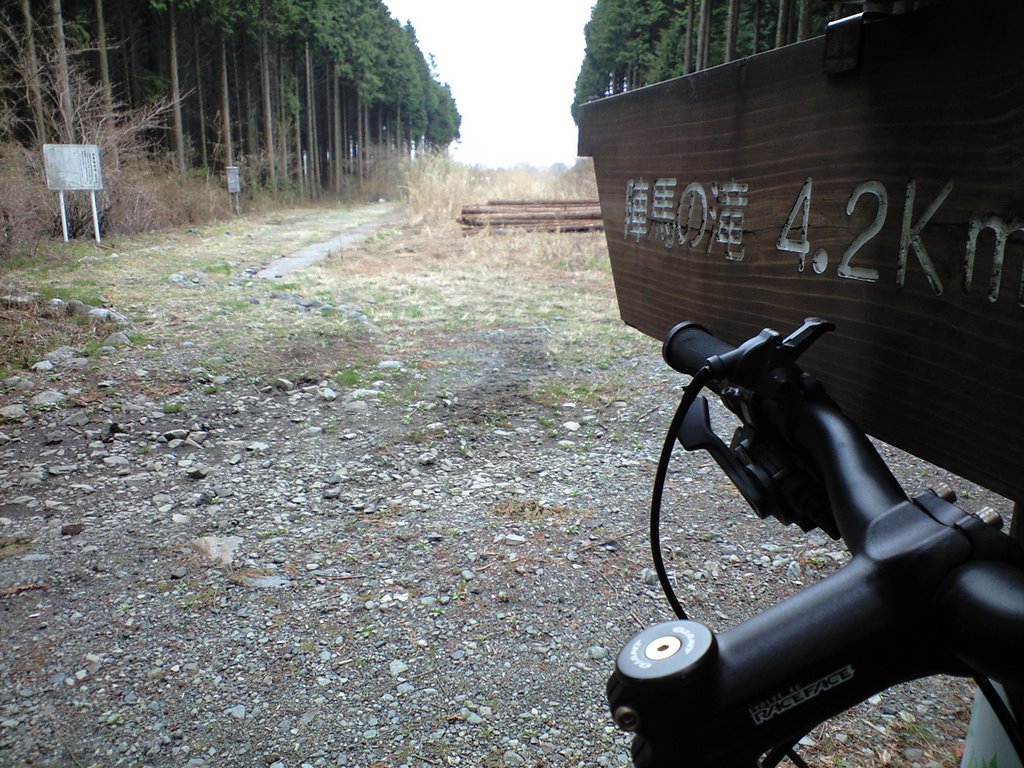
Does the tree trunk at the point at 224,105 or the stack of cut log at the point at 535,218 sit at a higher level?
the tree trunk at the point at 224,105

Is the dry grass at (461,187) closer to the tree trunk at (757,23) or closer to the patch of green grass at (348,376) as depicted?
the tree trunk at (757,23)

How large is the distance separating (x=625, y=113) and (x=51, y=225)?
1290 centimetres

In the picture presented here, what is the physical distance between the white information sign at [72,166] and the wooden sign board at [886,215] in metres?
12.5

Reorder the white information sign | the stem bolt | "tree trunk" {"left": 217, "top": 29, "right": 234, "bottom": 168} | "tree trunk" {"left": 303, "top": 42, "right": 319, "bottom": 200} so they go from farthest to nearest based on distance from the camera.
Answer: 1. "tree trunk" {"left": 303, "top": 42, "right": 319, "bottom": 200}
2. "tree trunk" {"left": 217, "top": 29, "right": 234, "bottom": 168}
3. the white information sign
4. the stem bolt

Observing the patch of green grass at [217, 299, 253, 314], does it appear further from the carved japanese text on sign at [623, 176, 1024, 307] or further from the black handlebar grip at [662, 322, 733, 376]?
the black handlebar grip at [662, 322, 733, 376]

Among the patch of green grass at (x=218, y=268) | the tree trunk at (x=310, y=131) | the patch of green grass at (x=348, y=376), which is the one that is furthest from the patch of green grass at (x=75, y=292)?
the tree trunk at (x=310, y=131)

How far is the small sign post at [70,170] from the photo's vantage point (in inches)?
451

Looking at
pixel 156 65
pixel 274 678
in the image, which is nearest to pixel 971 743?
pixel 274 678

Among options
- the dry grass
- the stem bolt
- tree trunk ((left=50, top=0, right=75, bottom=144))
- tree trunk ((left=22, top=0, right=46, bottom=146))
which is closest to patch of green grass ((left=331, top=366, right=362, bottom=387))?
the stem bolt

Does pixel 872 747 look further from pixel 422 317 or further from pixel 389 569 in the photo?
pixel 422 317

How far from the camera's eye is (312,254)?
40.9 feet

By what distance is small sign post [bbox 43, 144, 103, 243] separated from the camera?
37.6 ft

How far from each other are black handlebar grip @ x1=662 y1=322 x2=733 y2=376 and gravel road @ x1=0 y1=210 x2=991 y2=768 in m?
1.38

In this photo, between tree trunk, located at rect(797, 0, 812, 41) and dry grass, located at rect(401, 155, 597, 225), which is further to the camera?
dry grass, located at rect(401, 155, 597, 225)
